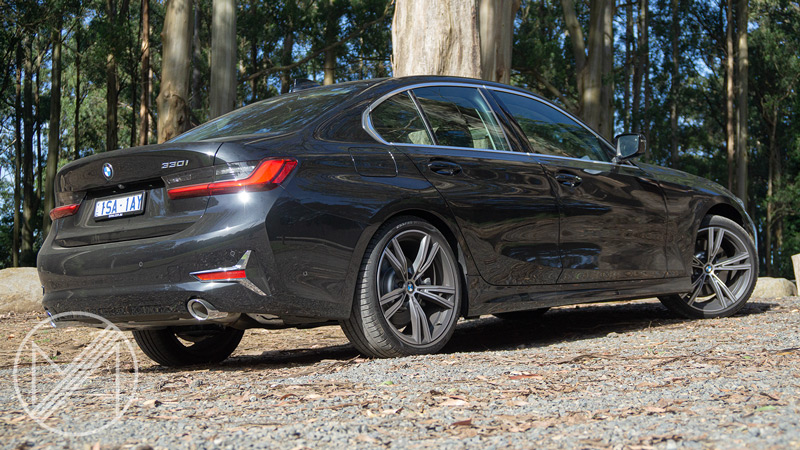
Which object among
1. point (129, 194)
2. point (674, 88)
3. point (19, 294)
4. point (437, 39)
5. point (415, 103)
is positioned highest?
point (674, 88)

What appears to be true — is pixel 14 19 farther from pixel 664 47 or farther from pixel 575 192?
pixel 664 47

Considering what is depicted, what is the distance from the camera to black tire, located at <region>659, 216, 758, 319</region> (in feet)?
21.4

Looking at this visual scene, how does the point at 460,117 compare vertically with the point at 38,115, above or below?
below

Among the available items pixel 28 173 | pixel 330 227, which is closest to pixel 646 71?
pixel 28 173

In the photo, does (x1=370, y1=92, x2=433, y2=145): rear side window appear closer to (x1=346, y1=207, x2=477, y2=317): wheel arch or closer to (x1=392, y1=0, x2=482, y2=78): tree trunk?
(x1=346, y1=207, x2=477, y2=317): wheel arch

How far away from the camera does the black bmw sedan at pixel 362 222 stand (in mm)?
3928

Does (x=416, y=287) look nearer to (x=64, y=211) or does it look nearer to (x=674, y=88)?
(x=64, y=211)

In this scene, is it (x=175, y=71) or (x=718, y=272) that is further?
(x=175, y=71)

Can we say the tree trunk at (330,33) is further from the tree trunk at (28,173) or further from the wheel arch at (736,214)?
the wheel arch at (736,214)

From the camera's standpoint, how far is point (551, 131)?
5738 millimetres

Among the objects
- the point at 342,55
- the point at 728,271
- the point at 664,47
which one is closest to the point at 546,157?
the point at 728,271

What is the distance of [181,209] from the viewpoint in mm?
3998

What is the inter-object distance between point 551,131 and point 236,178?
2.63 metres

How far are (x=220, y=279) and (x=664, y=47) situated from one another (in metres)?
36.9
